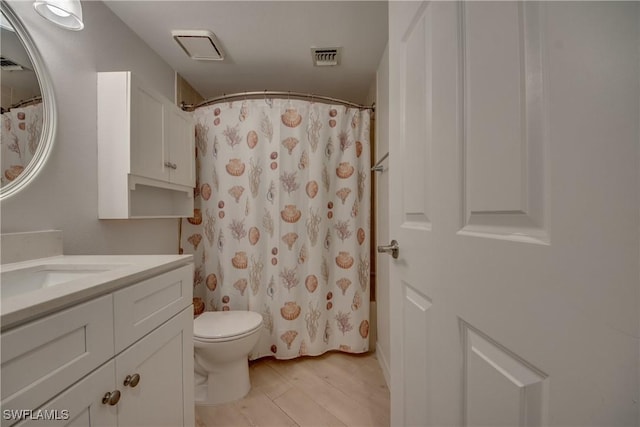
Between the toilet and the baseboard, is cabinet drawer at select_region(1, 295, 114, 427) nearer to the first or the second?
the toilet

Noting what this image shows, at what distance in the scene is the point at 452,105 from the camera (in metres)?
0.54

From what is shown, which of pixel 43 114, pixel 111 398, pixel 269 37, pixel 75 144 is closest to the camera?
pixel 111 398

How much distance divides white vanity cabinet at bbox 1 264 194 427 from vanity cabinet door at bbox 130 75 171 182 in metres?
0.68

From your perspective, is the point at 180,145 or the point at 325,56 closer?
the point at 180,145

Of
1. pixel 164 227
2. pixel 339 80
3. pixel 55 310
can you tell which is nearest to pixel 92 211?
pixel 164 227

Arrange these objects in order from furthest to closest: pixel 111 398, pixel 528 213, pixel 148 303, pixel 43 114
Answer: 1. pixel 43 114
2. pixel 148 303
3. pixel 111 398
4. pixel 528 213

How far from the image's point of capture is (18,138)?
3.14 feet

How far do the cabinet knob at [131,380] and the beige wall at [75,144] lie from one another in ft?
2.36

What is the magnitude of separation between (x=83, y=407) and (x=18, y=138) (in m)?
0.99

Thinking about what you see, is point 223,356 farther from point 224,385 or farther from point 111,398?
point 111,398

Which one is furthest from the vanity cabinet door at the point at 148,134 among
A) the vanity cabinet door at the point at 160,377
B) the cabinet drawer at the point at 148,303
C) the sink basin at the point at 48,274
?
the vanity cabinet door at the point at 160,377

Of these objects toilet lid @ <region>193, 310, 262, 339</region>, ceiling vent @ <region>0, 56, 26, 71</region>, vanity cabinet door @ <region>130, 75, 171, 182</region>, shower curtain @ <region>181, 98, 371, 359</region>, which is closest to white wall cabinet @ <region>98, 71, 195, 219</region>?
vanity cabinet door @ <region>130, 75, 171, 182</region>


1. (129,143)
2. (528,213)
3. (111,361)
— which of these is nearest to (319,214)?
(129,143)

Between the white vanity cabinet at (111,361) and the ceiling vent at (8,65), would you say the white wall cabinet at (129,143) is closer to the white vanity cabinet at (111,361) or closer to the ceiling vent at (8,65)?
the ceiling vent at (8,65)
